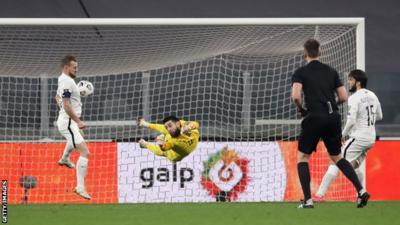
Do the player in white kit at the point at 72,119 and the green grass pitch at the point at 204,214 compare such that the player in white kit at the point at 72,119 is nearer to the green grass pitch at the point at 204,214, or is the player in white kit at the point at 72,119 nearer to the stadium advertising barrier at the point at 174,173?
the green grass pitch at the point at 204,214

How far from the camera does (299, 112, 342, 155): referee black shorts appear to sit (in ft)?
37.8

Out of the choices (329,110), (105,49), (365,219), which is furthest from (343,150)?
(105,49)

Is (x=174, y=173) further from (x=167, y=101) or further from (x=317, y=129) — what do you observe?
(x=317, y=129)

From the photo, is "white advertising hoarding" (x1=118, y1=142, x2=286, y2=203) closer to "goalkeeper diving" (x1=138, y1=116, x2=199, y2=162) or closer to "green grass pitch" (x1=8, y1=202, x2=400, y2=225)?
"goalkeeper diving" (x1=138, y1=116, x2=199, y2=162)

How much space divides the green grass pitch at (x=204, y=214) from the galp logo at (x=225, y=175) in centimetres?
240

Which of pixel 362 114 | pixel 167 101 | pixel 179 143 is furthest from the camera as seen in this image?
pixel 167 101

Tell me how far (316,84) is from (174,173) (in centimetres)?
469

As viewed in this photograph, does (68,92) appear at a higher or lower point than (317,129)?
higher

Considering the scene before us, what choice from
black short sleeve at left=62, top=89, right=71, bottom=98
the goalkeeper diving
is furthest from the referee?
black short sleeve at left=62, top=89, right=71, bottom=98

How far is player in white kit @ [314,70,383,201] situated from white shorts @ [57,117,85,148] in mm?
3019

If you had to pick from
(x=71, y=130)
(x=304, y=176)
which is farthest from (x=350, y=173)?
(x=71, y=130)

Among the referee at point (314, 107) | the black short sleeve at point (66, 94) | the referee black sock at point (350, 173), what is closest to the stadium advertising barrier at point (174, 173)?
the black short sleeve at point (66, 94)

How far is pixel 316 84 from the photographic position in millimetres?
11562

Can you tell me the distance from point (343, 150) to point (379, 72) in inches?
207
